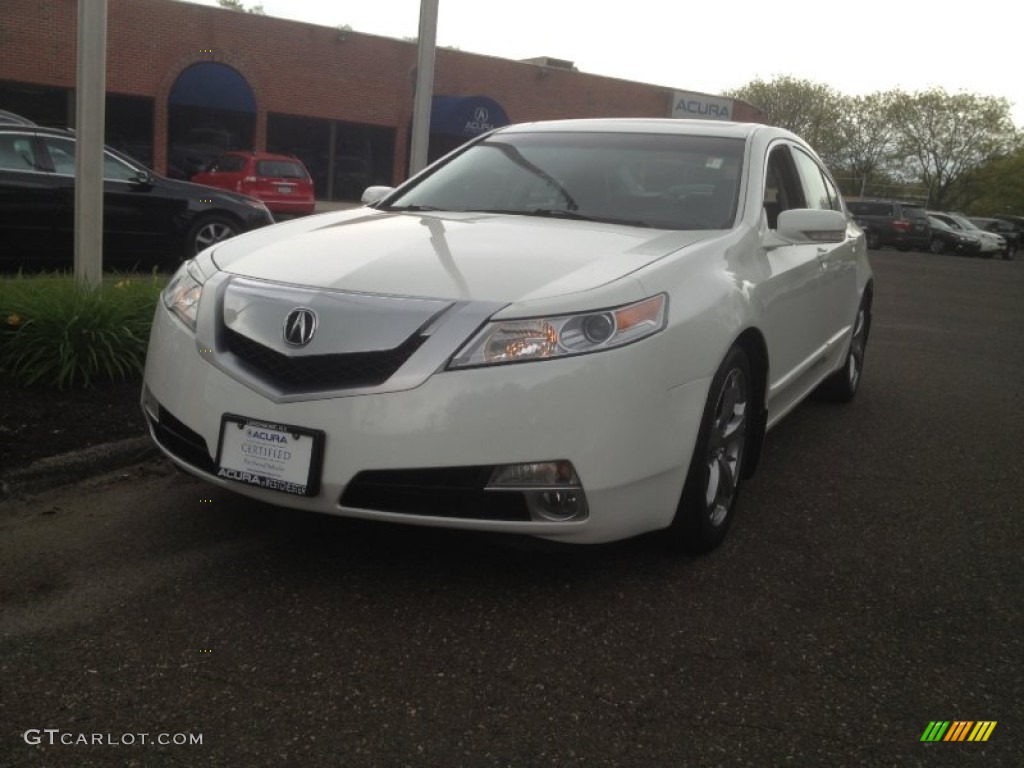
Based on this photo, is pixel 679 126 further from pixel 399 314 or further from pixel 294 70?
pixel 294 70

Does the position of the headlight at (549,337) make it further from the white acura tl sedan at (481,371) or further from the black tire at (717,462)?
the black tire at (717,462)

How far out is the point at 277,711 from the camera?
2.50m

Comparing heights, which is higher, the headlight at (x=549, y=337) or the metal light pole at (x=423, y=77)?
the metal light pole at (x=423, y=77)

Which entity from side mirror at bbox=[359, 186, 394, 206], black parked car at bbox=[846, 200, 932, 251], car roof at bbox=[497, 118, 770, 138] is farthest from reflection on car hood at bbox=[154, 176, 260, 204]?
black parked car at bbox=[846, 200, 932, 251]

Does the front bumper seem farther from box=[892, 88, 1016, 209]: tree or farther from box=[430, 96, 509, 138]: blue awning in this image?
box=[892, 88, 1016, 209]: tree

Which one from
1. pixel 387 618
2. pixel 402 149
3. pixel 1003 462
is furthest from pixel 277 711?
pixel 402 149

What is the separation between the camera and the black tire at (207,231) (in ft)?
34.2

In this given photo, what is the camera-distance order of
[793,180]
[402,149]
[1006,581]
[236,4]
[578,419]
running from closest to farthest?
[578,419] < [1006,581] < [793,180] < [402,149] < [236,4]

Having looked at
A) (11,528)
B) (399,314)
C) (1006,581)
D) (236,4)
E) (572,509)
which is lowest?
(11,528)

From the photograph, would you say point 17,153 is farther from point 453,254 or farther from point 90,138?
point 453,254

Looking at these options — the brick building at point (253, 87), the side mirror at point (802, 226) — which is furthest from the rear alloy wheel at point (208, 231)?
the brick building at point (253, 87)

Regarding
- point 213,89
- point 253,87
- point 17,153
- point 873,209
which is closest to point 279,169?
point 213,89

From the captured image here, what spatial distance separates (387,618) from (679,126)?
9.23ft

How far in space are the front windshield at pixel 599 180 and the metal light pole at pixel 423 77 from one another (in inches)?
155
